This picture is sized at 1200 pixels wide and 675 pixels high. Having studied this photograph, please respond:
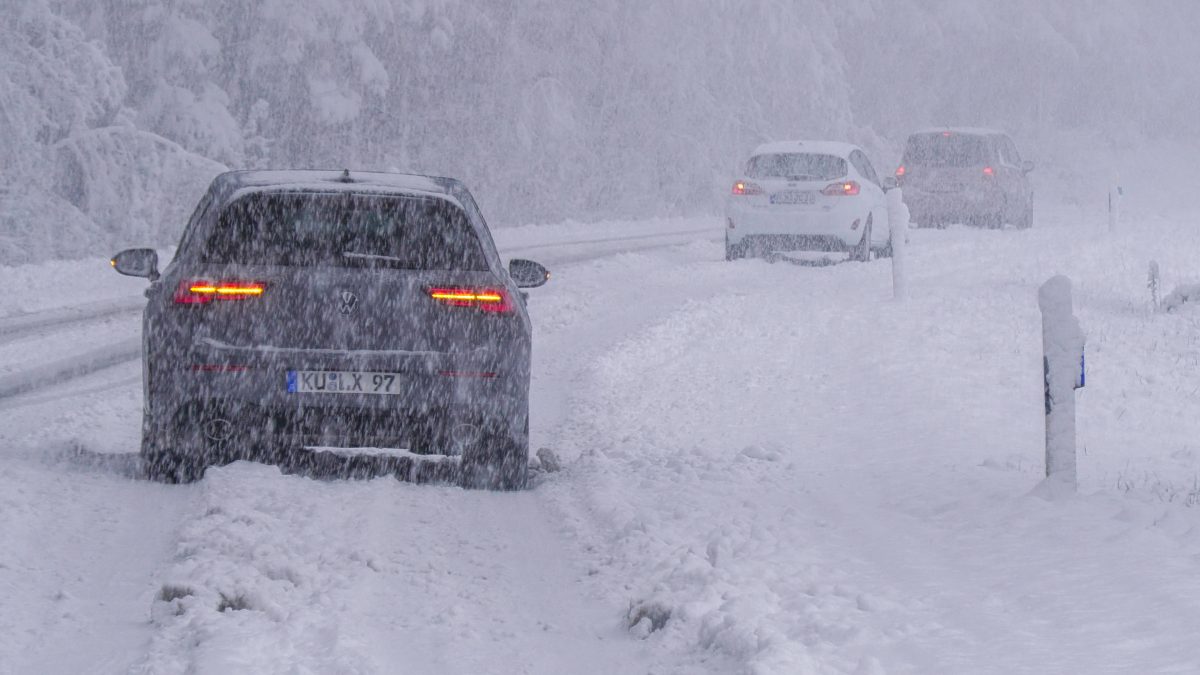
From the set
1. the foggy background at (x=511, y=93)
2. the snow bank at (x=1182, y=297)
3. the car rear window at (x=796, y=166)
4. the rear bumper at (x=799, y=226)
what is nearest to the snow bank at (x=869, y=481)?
the snow bank at (x=1182, y=297)

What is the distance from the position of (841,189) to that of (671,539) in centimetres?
1388

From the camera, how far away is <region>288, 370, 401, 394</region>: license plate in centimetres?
695

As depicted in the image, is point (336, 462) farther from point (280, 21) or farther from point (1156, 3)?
point (1156, 3)

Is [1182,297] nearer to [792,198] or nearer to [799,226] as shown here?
[799,226]

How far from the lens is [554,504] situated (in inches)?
280

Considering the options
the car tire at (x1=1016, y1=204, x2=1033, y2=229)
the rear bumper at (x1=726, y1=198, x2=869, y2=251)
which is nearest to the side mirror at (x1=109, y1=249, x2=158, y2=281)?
the rear bumper at (x1=726, y1=198, x2=869, y2=251)

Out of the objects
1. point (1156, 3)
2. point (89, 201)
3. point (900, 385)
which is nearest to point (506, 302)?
point (900, 385)

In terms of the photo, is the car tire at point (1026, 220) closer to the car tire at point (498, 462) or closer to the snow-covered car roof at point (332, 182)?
the snow-covered car roof at point (332, 182)

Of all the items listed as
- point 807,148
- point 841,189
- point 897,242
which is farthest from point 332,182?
point 807,148

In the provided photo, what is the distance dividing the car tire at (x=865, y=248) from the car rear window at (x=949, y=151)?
5792 millimetres

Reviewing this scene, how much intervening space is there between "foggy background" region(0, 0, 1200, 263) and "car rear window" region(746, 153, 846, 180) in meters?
11.8

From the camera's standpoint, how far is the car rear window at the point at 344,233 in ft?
23.2

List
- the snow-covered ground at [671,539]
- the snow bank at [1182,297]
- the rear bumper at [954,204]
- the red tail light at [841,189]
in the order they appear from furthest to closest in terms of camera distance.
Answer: the rear bumper at [954,204]
the red tail light at [841,189]
the snow bank at [1182,297]
the snow-covered ground at [671,539]

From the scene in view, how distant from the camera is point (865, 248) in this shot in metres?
20.5
